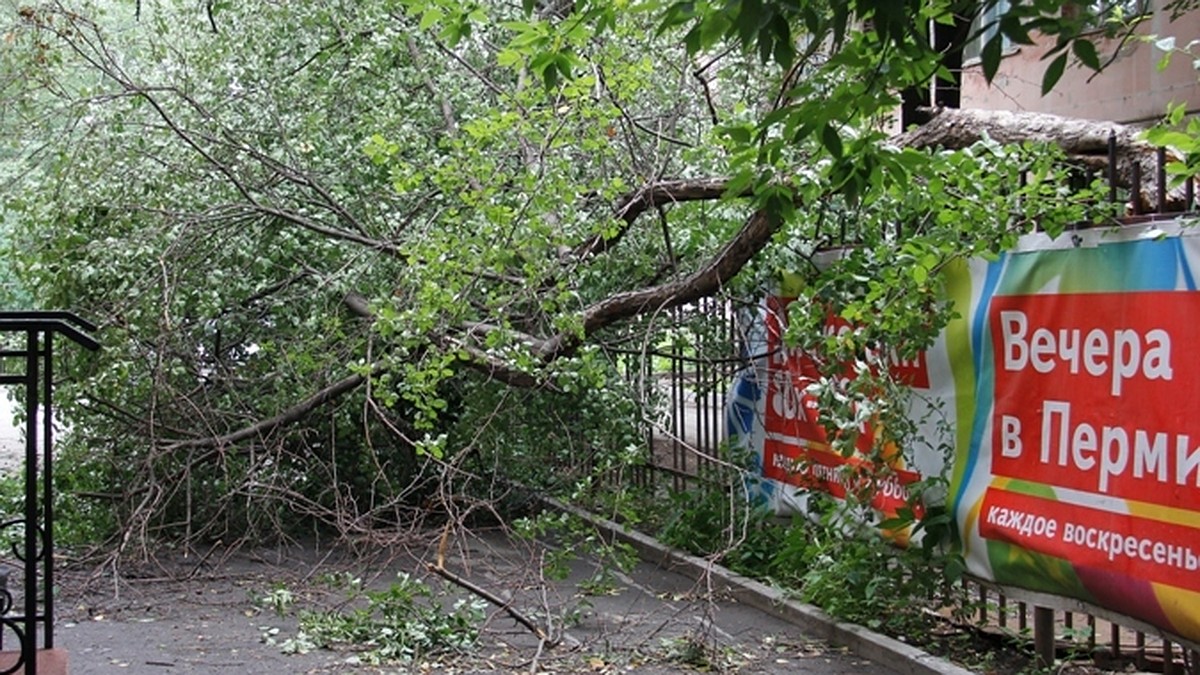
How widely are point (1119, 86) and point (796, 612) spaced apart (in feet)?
41.4

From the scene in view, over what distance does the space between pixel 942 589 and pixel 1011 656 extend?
1.92 ft

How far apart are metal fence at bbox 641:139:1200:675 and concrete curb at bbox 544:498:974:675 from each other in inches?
22.4

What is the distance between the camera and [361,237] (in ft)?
33.4

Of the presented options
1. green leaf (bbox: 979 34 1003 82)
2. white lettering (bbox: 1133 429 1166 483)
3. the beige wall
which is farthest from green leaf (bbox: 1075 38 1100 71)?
the beige wall

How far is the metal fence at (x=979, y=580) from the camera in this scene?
6.46 meters

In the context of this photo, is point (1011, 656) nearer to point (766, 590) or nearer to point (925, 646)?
point (925, 646)

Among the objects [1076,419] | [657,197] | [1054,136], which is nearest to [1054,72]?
[1076,419]

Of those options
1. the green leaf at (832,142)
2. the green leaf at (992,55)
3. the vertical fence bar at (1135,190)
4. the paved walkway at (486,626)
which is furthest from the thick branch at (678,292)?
the green leaf at (992,55)

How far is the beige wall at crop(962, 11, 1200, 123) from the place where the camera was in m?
17.1

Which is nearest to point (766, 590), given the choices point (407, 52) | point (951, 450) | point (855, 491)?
point (855, 491)

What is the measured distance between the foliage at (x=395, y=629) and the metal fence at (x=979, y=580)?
1835mm

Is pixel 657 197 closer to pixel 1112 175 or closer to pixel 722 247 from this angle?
pixel 722 247

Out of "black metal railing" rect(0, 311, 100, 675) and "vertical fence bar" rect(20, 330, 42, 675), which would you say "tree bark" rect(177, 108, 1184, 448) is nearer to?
"black metal railing" rect(0, 311, 100, 675)

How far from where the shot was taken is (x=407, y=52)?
11.0 m
